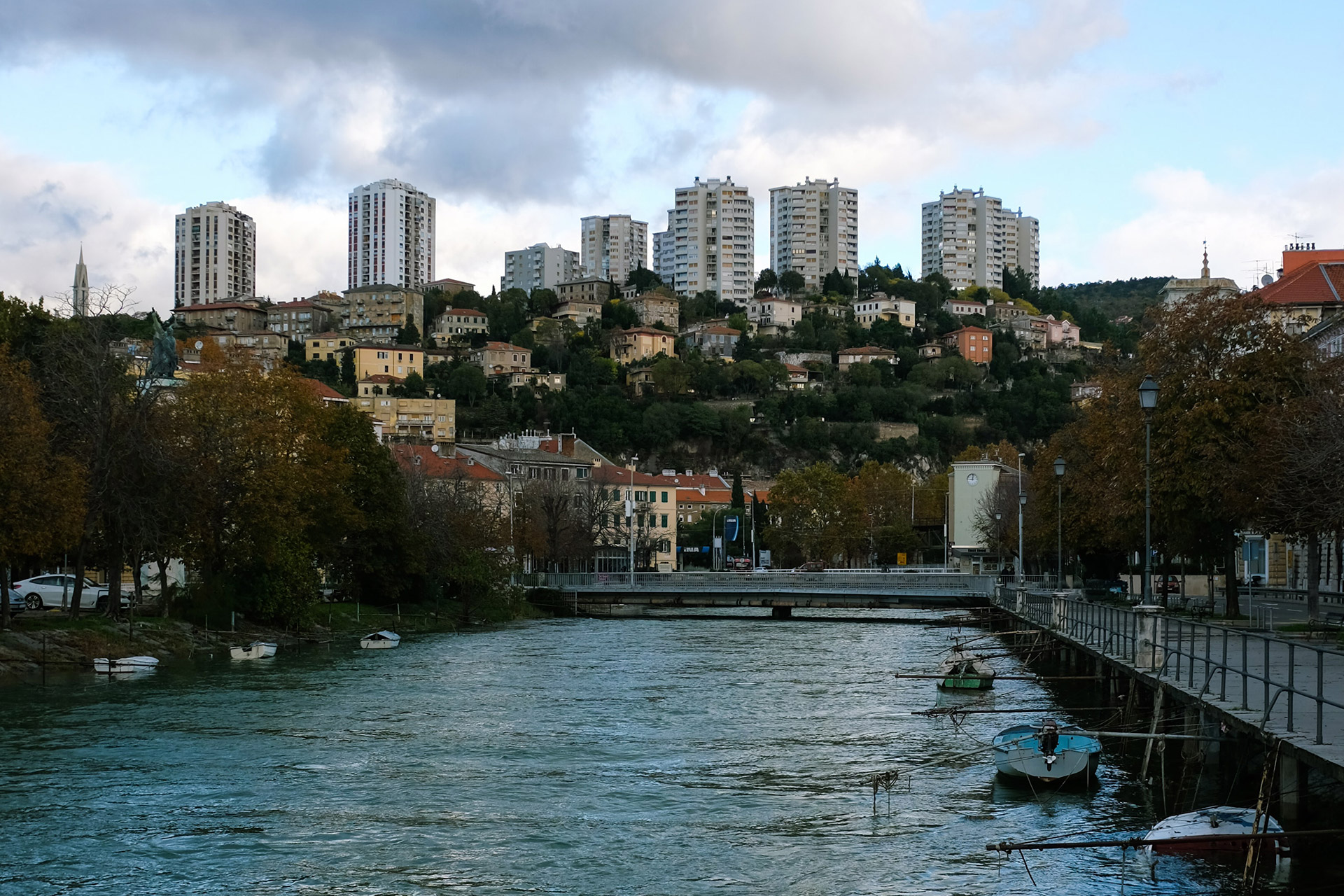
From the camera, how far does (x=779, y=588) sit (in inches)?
2948

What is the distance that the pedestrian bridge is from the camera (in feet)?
237

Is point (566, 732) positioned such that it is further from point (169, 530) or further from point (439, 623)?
point (439, 623)

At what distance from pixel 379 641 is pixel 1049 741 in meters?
34.9

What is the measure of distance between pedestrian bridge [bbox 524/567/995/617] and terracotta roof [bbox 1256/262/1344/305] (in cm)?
2104

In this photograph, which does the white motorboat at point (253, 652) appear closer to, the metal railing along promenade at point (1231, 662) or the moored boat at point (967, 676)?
the moored boat at point (967, 676)

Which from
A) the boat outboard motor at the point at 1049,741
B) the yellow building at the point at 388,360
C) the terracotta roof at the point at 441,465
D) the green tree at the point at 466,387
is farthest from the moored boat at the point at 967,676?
the yellow building at the point at 388,360

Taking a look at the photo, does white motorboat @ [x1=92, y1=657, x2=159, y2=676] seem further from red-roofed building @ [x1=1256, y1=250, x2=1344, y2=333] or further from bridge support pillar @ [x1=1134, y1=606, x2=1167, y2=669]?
red-roofed building @ [x1=1256, y1=250, x2=1344, y2=333]

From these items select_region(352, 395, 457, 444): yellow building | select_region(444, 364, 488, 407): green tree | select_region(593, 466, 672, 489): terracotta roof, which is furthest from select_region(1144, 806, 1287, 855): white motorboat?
select_region(444, 364, 488, 407): green tree

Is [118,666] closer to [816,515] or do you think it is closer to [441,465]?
[441,465]

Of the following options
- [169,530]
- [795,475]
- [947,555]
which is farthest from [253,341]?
[169,530]

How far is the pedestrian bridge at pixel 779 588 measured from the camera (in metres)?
72.2

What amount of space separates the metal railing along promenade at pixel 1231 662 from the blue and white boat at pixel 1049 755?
71.5 inches

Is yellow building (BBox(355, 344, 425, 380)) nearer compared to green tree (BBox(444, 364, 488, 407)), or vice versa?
green tree (BBox(444, 364, 488, 407))

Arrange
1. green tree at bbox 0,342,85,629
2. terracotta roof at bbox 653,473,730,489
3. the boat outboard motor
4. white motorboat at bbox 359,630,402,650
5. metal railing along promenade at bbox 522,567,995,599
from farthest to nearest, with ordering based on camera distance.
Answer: terracotta roof at bbox 653,473,730,489 < metal railing along promenade at bbox 522,567,995,599 < white motorboat at bbox 359,630,402,650 < green tree at bbox 0,342,85,629 < the boat outboard motor
